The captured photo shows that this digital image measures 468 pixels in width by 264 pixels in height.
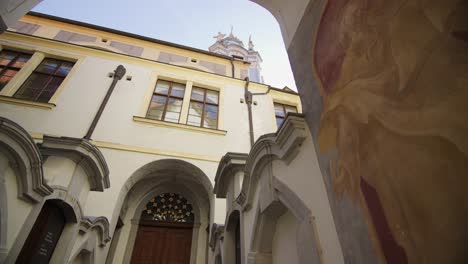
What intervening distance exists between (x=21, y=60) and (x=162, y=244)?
9406 millimetres

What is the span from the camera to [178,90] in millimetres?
10461

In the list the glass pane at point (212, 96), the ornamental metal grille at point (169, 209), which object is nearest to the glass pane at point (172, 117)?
the glass pane at point (212, 96)

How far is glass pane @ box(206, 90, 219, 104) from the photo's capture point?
34.4ft

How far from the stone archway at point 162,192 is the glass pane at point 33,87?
4977mm

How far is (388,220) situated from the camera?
4.40 feet

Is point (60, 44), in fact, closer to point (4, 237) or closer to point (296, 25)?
point (4, 237)

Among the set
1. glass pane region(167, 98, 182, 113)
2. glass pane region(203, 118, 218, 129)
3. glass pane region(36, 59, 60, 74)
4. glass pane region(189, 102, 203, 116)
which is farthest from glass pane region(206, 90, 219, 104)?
glass pane region(36, 59, 60, 74)

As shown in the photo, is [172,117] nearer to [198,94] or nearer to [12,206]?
[198,94]

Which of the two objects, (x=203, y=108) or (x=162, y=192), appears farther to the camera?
(x=203, y=108)

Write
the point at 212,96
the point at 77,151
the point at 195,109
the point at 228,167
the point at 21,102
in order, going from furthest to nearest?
1. the point at 212,96
2. the point at 195,109
3. the point at 21,102
4. the point at 228,167
5. the point at 77,151

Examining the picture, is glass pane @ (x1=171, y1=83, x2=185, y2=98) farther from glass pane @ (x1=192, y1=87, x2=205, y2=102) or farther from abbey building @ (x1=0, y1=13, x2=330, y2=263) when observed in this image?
glass pane @ (x1=192, y1=87, x2=205, y2=102)

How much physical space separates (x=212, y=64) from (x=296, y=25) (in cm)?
1006

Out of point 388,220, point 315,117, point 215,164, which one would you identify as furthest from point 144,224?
point 388,220

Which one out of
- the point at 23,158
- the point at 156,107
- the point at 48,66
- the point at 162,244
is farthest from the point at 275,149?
the point at 48,66
